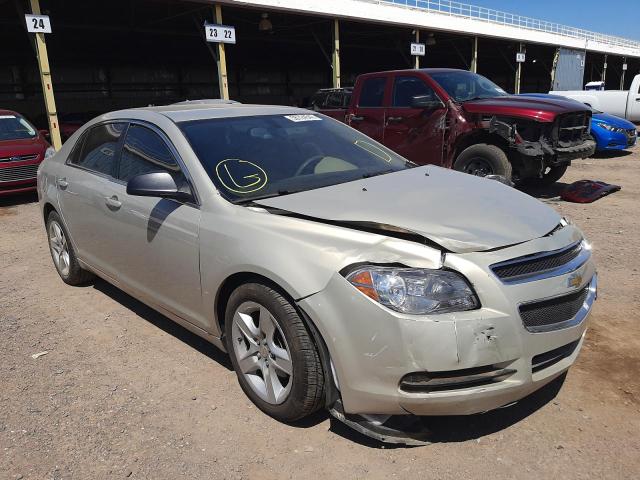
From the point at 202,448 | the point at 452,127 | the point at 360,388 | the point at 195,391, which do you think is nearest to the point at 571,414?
the point at 360,388

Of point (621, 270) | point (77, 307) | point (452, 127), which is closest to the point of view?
point (77, 307)

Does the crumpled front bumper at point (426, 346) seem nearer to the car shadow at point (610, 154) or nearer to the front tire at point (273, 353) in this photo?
the front tire at point (273, 353)

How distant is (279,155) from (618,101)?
51.5 feet

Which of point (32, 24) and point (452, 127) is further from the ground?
point (32, 24)

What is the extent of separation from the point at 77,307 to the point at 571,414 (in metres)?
3.80

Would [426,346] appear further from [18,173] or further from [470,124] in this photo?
[18,173]

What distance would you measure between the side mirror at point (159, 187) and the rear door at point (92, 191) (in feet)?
2.62

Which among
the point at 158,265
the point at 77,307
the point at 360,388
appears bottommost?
the point at 77,307

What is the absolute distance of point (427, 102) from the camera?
25.3 feet

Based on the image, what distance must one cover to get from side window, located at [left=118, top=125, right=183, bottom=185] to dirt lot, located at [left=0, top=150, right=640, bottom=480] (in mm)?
1207

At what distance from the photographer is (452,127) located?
7586 millimetres

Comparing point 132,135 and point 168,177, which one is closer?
point 168,177

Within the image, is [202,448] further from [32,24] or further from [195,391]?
[32,24]

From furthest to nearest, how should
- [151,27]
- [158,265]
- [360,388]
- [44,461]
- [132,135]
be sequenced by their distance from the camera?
[151,27]
[132,135]
[158,265]
[44,461]
[360,388]
